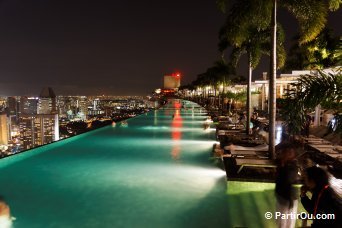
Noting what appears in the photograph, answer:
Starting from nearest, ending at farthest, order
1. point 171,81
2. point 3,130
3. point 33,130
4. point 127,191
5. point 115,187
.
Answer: point 127,191 → point 115,187 → point 3,130 → point 33,130 → point 171,81

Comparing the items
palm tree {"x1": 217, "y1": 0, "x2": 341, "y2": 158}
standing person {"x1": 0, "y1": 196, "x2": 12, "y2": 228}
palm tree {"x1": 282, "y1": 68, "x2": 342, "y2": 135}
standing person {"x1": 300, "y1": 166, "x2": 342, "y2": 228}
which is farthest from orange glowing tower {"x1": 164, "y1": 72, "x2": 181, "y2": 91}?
standing person {"x1": 300, "y1": 166, "x2": 342, "y2": 228}

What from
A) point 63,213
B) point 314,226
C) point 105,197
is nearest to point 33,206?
point 63,213

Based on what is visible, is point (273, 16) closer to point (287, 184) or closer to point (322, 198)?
point (287, 184)

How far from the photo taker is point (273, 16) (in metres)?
8.03

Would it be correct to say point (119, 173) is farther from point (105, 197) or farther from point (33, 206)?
point (33, 206)

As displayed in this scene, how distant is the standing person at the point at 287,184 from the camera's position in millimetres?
3641

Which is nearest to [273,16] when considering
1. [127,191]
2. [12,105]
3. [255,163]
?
[255,163]

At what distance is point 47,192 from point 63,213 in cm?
144

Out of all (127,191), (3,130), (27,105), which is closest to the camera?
(127,191)

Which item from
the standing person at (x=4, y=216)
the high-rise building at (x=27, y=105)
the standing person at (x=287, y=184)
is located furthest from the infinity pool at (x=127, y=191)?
the high-rise building at (x=27, y=105)

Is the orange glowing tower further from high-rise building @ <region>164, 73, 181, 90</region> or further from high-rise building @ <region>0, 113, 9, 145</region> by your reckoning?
A: high-rise building @ <region>0, 113, 9, 145</region>

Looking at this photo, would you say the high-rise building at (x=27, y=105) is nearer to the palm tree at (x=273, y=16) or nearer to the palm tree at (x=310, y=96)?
the palm tree at (x=273, y=16)

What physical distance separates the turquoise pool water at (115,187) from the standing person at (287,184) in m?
1.59

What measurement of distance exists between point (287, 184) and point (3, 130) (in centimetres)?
4292
